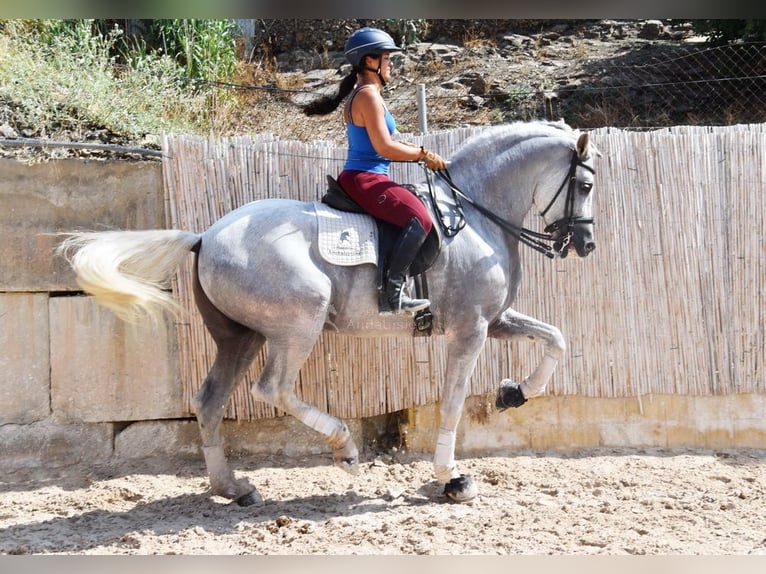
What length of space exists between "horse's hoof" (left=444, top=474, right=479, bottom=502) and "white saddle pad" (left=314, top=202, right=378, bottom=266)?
1.55 meters

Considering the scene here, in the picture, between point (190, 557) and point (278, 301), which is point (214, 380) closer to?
point (278, 301)

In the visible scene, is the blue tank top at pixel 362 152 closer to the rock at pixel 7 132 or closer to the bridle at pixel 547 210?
the bridle at pixel 547 210

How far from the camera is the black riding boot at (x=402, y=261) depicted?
4781 mm

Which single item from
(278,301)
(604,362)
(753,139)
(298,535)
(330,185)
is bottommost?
(298,535)

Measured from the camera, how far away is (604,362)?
20.2ft

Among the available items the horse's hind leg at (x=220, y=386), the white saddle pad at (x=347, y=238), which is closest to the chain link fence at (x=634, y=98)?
the white saddle pad at (x=347, y=238)

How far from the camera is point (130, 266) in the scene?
4.72 m

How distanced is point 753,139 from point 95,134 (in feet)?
17.3

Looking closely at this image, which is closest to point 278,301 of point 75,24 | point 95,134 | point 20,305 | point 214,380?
point 214,380

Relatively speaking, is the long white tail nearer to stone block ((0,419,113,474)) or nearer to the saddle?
the saddle

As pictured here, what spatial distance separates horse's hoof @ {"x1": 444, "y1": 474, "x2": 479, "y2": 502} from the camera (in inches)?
202

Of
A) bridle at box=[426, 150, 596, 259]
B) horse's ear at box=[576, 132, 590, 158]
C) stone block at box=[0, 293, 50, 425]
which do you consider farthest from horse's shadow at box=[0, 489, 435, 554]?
horse's ear at box=[576, 132, 590, 158]

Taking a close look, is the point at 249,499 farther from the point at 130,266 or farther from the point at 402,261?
the point at 402,261

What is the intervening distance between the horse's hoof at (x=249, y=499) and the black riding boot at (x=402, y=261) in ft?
5.21
